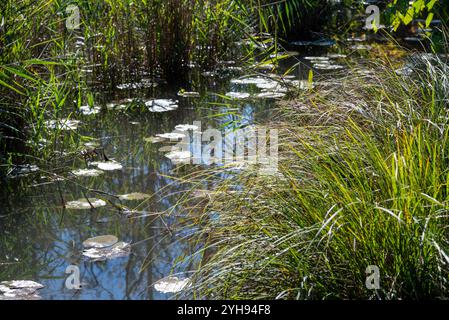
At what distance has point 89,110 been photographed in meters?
5.98

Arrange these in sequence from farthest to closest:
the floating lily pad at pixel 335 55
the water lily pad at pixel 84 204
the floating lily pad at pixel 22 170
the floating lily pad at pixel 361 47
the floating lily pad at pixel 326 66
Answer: the floating lily pad at pixel 361 47 → the floating lily pad at pixel 335 55 → the floating lily pad at pixel 326 66 → the floating lily pad at pixel 22 170 → the water lily pad at pixel 84 204

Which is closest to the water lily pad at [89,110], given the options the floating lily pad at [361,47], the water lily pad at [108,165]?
the water lily pad at [108,165]

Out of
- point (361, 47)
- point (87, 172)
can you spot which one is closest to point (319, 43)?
point (361, 47)

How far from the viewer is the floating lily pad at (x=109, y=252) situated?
362cm

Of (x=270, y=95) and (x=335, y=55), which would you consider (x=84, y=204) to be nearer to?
(x=270, y=95)

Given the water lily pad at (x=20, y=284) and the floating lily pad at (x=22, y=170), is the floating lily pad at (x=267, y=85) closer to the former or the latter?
the floating lily pad at (x=22, y=170)

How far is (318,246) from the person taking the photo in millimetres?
2648

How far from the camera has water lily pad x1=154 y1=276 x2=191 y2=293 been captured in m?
3.25

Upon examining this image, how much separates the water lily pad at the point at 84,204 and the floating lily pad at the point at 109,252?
1.70ft

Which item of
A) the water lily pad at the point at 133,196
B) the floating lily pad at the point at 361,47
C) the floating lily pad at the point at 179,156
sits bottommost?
the water lily pad at the point at 133,196

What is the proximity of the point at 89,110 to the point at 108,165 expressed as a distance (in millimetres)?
1284

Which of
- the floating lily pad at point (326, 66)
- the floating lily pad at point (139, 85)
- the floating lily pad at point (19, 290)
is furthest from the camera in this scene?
the floating lily pad at point (326, 66)
